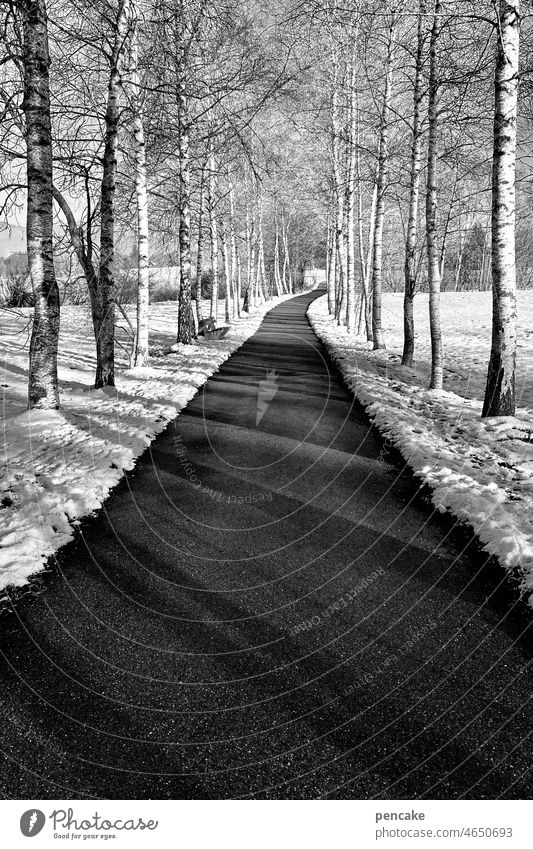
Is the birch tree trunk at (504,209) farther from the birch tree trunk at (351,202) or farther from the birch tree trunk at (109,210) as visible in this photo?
the birch tree trunk at (351,202)

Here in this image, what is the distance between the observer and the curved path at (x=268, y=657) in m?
2.19

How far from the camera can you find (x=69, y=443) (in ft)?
21.1

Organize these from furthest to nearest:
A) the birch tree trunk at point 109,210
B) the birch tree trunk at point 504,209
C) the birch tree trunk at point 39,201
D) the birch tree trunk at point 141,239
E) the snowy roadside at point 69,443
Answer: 1. the birch tree trunk at point 141,239
2. the birch tree trunk at point 109,210
3. the birch tree trunk at point 39,201
4. the birch tree trunk at point 504,209
5. the snowy roadside at point 69,443

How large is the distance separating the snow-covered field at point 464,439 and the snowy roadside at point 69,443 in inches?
144

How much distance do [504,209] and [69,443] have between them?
23.3 feet

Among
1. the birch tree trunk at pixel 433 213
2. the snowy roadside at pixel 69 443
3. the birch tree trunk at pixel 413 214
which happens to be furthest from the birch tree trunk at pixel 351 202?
the snowy roadside at pixel 69 443

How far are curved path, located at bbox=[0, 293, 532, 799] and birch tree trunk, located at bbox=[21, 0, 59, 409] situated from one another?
378cm

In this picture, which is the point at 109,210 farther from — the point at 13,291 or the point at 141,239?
the point at 13,291

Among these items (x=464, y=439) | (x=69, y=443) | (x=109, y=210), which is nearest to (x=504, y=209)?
(x=464, y=439)

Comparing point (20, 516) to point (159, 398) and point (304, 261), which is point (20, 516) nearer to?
point (159, 398)

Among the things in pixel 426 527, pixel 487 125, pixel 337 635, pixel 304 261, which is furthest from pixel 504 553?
pixel 304 261

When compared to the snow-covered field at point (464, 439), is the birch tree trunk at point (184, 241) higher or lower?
higher

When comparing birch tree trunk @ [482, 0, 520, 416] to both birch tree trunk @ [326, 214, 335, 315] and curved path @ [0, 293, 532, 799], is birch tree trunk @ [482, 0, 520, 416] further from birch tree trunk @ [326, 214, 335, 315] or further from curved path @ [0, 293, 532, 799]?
birch tree trunk @ [326, 214, 335, 315]

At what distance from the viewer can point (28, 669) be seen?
2793mm
